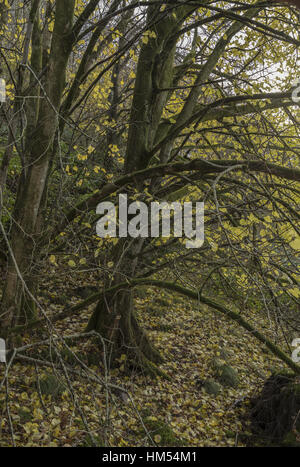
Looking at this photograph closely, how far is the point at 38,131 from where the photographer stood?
182 inches

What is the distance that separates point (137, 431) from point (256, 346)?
5.27 metres

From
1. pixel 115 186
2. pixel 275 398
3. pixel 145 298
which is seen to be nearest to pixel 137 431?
pixel 275 398

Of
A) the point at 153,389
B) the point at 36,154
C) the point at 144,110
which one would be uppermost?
the point at 144,110

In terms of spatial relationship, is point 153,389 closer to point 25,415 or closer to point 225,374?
point 225,374

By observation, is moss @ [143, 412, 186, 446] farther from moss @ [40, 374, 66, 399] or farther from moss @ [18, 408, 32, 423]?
moss @ [18, 408, 32, 423]

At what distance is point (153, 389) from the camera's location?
20.8ft

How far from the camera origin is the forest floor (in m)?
4.52

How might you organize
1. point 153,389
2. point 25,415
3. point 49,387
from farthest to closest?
1. point 153,389
2. point 49,387
3. point 25,415

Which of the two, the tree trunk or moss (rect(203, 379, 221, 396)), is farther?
moss (rect(203, 379, 221, 396))

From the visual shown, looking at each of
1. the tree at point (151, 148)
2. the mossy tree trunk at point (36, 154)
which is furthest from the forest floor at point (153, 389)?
the mossy tree trunk at point (36, 154)

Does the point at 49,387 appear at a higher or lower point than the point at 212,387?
higher

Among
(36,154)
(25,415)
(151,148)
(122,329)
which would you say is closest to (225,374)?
(122,329)

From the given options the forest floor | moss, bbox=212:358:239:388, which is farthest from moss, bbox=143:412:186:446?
moss, bbox=212:358:239:388
